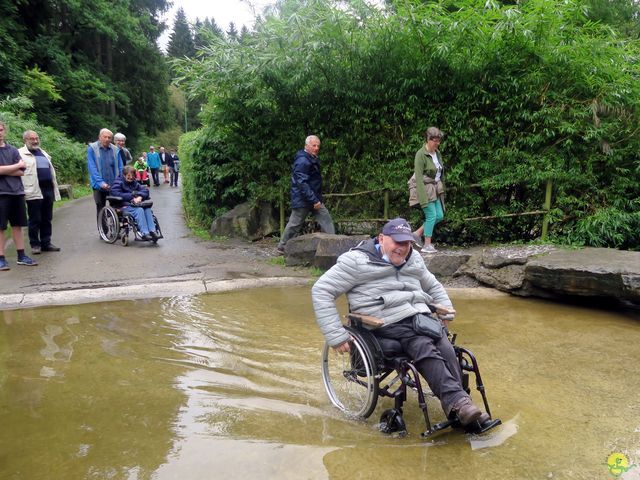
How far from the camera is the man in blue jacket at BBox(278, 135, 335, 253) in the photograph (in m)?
7.14

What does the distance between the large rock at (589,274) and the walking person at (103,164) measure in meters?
6.55

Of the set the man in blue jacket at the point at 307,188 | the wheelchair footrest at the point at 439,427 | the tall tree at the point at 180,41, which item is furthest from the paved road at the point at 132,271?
the tall tree at the point at 180,41

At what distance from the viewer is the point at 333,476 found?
2670mm

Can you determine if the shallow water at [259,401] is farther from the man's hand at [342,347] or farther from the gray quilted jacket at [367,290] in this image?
the gray quilted jacket at [367,290]

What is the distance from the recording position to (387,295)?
3258 mm

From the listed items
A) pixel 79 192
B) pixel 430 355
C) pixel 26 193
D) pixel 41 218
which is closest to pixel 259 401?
pixel 430 355

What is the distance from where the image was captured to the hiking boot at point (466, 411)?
2775 millimetres

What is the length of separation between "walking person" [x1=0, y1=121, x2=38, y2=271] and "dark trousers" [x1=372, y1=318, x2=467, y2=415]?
5551mm

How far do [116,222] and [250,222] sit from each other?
2.24 meters

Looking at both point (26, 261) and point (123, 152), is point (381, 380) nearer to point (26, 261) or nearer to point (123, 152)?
point (26, 261)

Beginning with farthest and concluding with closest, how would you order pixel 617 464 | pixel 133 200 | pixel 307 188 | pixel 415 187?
1. pixel 133 200
2. pixel 307 188
3. pixel 415 187
4. pixel 617 464

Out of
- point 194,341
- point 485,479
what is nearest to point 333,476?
point 485,479

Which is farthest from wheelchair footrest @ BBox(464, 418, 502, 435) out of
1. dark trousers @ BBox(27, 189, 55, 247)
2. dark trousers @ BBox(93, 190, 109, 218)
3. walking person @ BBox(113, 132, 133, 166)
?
walking person @ BBox(113, 132, 133, 166)

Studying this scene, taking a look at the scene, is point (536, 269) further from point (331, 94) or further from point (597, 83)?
point (331, 94)
